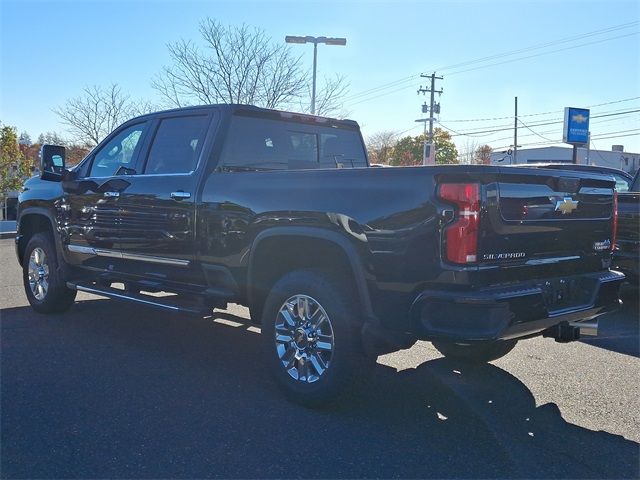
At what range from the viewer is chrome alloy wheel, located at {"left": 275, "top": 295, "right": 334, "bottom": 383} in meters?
4.05

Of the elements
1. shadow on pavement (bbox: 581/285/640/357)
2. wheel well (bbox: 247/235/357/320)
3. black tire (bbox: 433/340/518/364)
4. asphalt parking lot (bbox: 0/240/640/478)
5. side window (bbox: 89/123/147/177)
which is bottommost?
shadow on pavement (bbox: 581/285/640/357)

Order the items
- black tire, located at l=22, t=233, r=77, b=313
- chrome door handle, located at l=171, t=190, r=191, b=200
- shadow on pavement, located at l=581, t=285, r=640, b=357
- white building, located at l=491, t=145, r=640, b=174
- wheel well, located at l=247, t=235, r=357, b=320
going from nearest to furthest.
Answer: wheel well, located at l=247, t=235, r=357, b=320 → chrome door handle, located at l=171, t=190, r=191, b=200 → shadow on pavement, located at l=581, t=285, r=640, b=357 → black tire, located at l=22, t=233, r=77, b=313 → white building, located at l=491, t=145, r=640, b=174

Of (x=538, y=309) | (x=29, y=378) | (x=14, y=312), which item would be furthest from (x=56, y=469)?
(x=14, y=312)

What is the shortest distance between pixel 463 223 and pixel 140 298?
3191 millimetres

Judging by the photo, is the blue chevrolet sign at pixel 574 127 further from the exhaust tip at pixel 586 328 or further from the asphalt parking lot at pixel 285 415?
the exhaust tip at pixel 586 328

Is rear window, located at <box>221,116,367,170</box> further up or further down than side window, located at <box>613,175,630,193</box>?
further up

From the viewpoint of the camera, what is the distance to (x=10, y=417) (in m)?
3.87

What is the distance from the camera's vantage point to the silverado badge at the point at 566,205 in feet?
12.8

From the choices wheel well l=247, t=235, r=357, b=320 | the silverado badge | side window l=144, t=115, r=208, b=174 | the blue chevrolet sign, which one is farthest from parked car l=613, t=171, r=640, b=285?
the blue chevrolet sign

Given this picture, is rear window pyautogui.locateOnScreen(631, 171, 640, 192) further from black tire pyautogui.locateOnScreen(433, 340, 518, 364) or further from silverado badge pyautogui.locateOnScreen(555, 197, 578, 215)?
silverado badge pyautogui.locateOnScreen(555, 197, 578, 215)

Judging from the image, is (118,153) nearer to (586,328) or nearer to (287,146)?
(287,146)

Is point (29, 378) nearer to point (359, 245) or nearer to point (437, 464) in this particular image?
point (359, 245)

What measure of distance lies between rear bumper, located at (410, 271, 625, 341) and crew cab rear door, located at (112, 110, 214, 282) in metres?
2.24

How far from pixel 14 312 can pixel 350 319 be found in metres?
4.83
